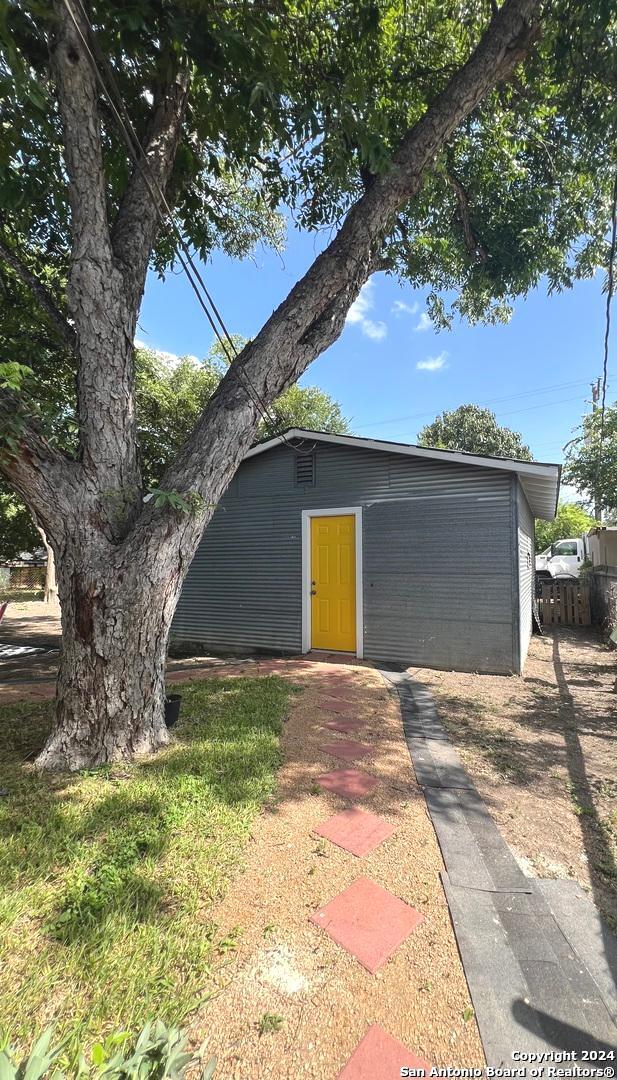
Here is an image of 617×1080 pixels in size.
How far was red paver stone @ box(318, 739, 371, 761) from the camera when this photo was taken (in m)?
3.18

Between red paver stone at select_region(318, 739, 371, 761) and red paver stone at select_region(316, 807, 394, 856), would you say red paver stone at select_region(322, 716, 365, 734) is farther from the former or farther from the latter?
red paver stone at select_region(316, 807, 394, 856)

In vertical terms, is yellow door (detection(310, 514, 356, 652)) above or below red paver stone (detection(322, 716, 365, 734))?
above

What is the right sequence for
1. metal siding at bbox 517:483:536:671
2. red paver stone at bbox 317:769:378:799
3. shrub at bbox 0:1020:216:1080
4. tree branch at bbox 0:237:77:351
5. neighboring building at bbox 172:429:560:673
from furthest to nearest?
metal siding at bbox 517:483:536:671
neighboring building at bbox 172:429:560:673
tree branch at bbox 0:237:77:351
red paver stone at bbox 317:769:378:799
shrub at bbox 0:1020:216:1080

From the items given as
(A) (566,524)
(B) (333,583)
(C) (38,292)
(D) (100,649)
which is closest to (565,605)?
(B) (333,583)

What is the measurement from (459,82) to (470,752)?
220 inches

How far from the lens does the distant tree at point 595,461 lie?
13.3 meters

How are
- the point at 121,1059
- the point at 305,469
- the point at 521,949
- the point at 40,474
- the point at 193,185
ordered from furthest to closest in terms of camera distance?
the point at 305,469, the point at 193,185, the point at 40,474, the point at 521,949, the point at 121,1059

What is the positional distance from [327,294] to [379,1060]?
400cm

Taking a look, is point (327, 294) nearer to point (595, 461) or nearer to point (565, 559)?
point (595, 461)

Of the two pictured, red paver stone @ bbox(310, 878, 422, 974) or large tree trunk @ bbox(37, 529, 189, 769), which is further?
large tree trunk @ bbox(37, 529, 189, 769)

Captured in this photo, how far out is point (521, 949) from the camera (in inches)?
63.6

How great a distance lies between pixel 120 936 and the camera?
1551mm

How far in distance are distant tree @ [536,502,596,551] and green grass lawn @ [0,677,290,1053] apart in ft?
81.5

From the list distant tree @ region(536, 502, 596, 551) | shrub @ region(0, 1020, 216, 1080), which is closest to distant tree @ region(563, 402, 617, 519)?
distant tree @ region(536, 502, 596, 551)
